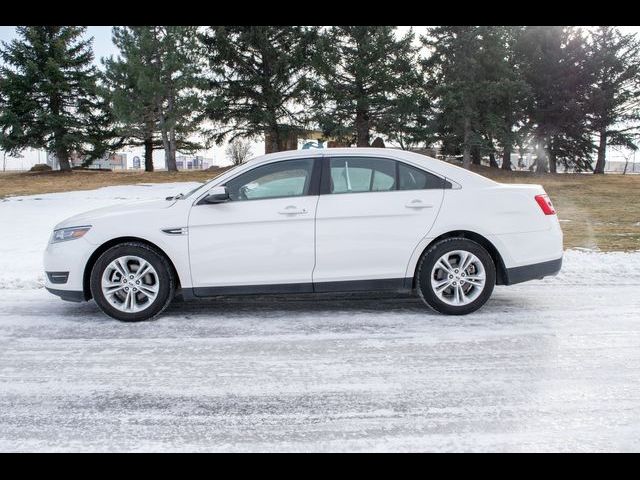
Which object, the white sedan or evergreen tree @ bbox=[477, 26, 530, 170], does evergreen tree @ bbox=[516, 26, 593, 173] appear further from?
the white sedan

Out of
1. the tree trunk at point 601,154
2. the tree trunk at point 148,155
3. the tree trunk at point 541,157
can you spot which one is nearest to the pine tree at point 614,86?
the tree trunk at point 601,154

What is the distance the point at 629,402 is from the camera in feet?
10.8

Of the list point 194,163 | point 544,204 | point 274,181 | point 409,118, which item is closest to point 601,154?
point 409,118

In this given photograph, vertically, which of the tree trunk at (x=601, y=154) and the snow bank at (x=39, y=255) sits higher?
the tree trunk at (x=601, y=154)

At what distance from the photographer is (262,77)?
34.1 meters

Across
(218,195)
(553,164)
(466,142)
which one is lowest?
(218,195)

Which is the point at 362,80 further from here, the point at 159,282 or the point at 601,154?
the point at 159,282

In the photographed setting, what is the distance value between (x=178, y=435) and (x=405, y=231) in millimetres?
3044

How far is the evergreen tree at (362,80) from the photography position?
3206 centimetres

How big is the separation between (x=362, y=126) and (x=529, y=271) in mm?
29199

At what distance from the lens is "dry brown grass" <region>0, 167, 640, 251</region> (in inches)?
417

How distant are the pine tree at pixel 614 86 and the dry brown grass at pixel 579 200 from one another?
8.11m

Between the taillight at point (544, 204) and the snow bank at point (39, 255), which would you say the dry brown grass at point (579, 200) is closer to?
the snow bank at point (39, 255)
